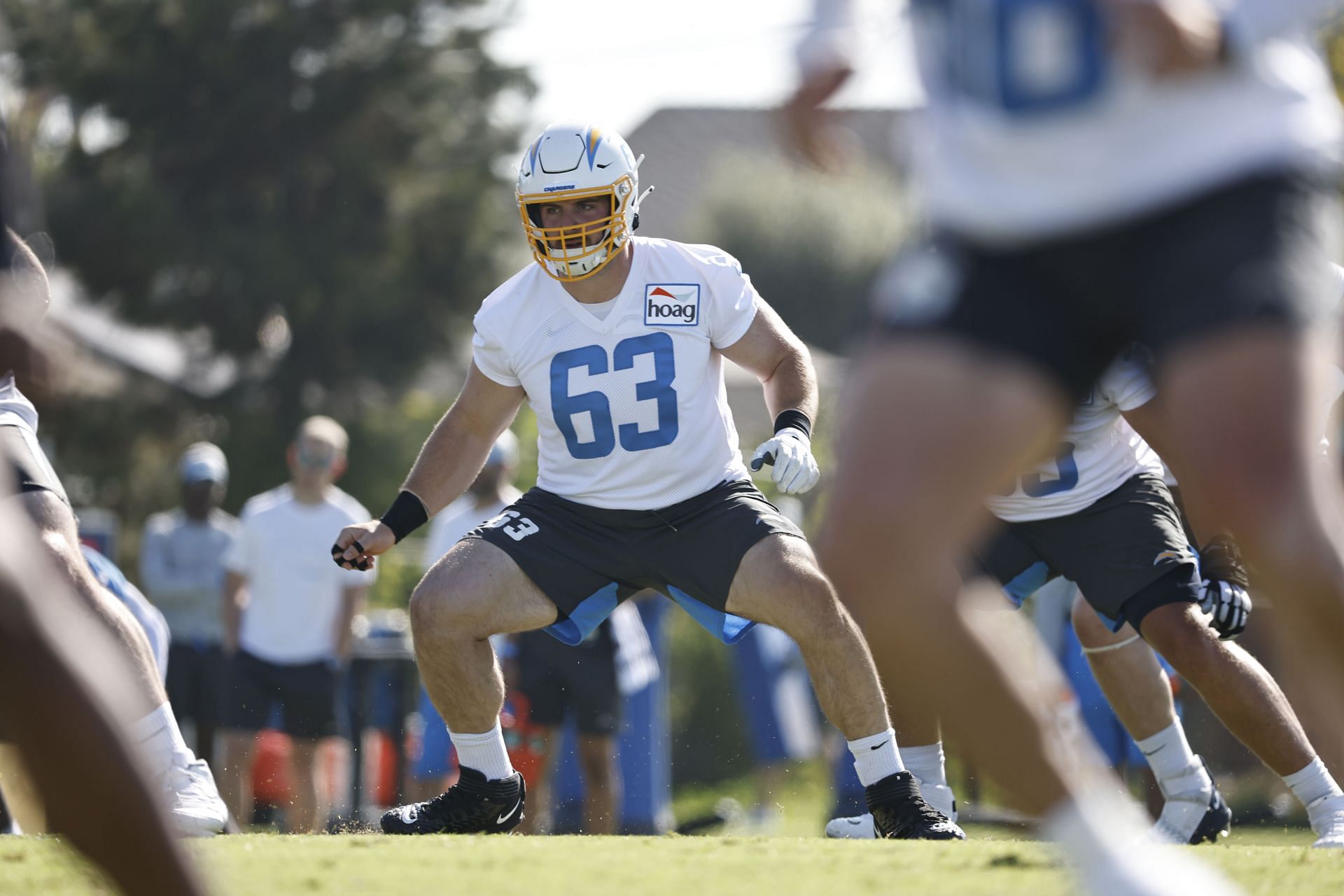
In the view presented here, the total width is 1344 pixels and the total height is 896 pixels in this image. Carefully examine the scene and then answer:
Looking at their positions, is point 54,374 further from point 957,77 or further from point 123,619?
point 123,619

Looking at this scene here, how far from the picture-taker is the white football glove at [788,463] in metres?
4.64

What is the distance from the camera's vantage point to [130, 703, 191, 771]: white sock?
4.65 m

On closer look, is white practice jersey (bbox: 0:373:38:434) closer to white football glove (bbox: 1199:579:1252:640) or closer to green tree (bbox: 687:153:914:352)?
white football glove (bbox: 1199:579:1252:640)

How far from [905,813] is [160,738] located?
208 cm

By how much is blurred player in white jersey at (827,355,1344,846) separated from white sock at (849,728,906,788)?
2.01 ft

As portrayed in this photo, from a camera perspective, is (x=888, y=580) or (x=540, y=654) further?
(x=540, y=654)

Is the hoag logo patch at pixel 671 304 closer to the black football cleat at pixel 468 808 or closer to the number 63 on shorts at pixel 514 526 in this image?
the number 63 on shorts at pixel 514 526

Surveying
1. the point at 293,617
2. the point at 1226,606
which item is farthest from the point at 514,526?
the point at 293,617

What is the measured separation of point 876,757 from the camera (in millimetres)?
4770

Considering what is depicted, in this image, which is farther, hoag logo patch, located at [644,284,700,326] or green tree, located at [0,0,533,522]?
green tree, located at [0,0,533,522]

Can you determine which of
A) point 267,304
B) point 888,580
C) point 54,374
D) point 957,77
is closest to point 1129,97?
point 957,77

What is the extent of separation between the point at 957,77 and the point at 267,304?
24465 mm

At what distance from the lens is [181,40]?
26062mm

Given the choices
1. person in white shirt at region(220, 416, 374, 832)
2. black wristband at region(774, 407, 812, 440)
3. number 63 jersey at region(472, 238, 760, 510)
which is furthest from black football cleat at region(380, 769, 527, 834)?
person in white shirt at region(220, 416, 374, 832)
